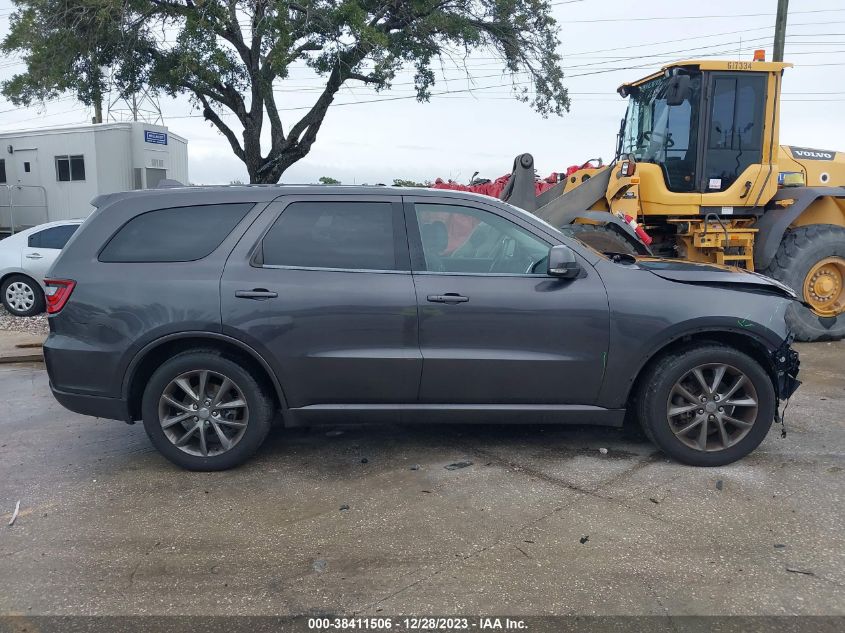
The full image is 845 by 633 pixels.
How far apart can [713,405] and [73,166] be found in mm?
18724

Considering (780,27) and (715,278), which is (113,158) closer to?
(780,27)

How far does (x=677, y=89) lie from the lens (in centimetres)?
794

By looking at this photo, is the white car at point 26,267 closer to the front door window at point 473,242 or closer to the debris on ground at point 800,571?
the front door window at point 473,242

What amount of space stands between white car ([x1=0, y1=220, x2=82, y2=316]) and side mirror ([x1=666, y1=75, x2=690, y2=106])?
28.5 feet

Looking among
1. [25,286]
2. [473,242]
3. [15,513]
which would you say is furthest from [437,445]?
[25,286]

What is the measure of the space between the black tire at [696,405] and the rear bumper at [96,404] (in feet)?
10.8

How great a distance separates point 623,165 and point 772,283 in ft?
14.3

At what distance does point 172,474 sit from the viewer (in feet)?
14.9

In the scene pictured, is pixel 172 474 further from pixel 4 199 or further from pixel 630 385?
pixel 4 199

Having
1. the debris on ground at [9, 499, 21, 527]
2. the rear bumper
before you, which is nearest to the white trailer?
the rear bumper

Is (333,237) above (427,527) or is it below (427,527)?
above

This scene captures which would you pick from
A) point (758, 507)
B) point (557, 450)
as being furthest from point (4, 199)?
point (758, 507)

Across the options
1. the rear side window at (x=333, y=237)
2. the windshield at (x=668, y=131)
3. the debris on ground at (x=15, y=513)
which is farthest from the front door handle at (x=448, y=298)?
the windshield at (x=668, y=131)

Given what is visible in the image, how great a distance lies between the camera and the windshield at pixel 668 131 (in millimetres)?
8352
